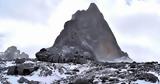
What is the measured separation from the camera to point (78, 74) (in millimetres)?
62219

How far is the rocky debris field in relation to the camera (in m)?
51.4

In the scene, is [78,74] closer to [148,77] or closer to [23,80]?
[23,80]

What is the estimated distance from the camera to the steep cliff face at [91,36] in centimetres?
10419

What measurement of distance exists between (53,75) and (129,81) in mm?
16123

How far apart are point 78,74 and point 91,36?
178 ft

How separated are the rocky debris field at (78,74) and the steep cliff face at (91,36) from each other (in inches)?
1303

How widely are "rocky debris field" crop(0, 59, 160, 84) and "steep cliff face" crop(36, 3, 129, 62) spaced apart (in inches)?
1303

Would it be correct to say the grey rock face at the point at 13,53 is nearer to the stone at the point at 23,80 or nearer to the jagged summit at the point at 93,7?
the jagged summit at the point at 93,7

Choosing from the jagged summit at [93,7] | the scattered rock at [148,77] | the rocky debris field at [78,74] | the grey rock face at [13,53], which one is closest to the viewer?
the scattered rock at [148,77]

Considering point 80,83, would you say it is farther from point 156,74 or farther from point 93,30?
point 93,30

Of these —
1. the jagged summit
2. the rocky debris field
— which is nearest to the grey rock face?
the jagged summit

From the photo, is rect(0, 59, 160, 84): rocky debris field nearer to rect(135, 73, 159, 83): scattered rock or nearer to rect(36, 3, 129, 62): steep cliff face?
rect(135, 73, 159, 83): scattered rock

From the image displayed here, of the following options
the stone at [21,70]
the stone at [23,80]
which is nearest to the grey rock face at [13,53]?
the stone at [21,70]

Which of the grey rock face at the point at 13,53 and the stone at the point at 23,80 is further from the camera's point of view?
the grey rock face at the point at 13,53
